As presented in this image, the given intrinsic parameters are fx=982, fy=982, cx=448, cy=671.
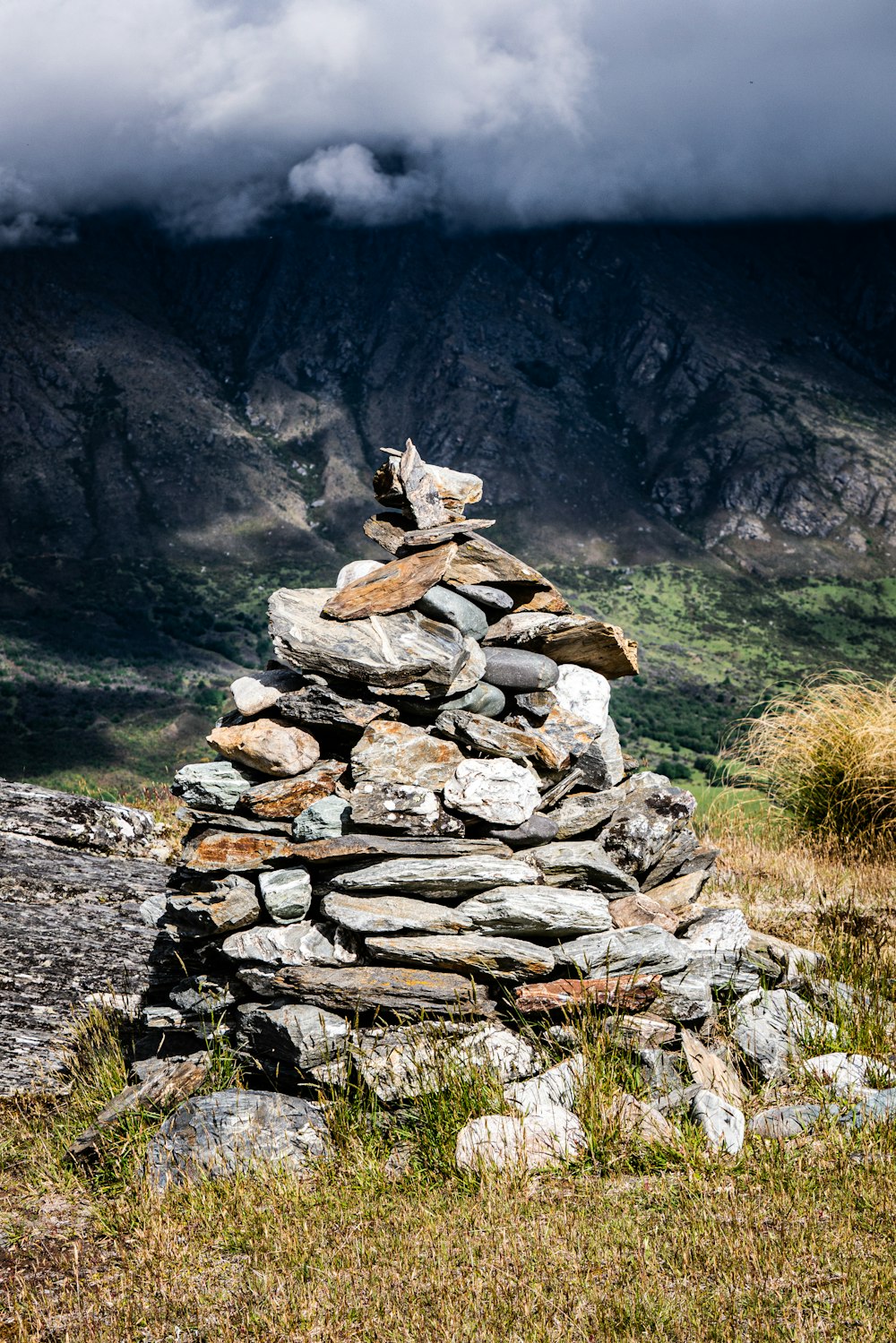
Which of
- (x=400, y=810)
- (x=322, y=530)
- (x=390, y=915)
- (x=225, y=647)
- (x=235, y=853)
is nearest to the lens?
(x=390, y=915)

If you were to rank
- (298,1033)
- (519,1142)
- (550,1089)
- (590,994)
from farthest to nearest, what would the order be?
(590,994)
(298,1033)
(550,1089)
(519,1142)

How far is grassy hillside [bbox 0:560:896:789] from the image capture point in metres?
64.9

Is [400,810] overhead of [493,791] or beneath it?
beneath

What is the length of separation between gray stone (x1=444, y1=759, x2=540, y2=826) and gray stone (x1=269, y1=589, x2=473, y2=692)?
0.61 metres

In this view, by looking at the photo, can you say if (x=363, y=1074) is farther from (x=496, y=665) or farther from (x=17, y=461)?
(x=17, y=461)

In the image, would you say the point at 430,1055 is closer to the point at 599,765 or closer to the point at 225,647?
the point at 599,765

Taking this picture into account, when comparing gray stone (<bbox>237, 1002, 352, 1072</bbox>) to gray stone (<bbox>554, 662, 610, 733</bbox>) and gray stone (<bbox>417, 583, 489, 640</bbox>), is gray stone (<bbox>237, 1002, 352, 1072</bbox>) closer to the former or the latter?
gray stone (<bbox>417, 583, 489, 640</bbox>)

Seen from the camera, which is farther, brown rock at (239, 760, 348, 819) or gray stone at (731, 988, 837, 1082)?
brown rock at (239, 760, 348, 819)

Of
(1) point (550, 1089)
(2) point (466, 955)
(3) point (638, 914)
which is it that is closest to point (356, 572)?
(2) point (466, 955)

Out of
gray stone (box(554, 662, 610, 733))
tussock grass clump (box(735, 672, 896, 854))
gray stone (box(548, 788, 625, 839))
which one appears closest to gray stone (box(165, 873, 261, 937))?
gray stone (box(548, 788, 625, 839))

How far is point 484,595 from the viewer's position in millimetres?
7207

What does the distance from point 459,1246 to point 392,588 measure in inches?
164

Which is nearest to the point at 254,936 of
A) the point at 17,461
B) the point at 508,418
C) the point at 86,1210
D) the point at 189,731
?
the point at 86,1210

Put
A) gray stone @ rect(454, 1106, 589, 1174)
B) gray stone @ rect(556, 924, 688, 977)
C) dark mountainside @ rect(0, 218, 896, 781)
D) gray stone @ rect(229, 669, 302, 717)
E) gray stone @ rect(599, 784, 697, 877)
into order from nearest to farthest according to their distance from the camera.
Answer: gray stone @ rect(454, 1106, 589, 1174), gray stone @ rect(556, 924, 688, 977), gray stone @ rect(229, 669, 302, 717), gray stone @ rect(599, 784, 697, 877), dark mountainside @ rect(0, 218, 896, 781)
